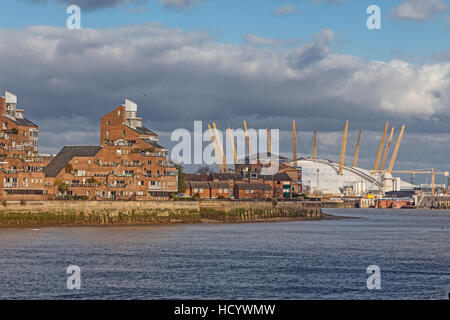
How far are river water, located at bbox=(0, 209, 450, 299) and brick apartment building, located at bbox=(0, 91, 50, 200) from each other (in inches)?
1032

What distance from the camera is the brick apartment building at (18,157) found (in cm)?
12688

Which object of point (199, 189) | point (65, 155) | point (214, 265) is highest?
point (65, 155)

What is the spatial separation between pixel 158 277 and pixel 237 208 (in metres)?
91.0

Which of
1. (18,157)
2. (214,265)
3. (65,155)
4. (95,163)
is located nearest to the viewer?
(214,265)

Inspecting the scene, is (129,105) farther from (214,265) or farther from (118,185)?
(214,265)

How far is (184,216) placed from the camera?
429 feet

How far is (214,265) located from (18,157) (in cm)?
7361

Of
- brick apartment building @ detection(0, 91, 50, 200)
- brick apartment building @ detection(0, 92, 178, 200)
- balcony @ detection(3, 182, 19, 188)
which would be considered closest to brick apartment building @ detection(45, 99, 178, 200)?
brick apartment building @ detection(0, 92, 178, 200)

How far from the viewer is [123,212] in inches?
4712

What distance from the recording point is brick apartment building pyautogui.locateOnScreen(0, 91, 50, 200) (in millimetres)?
126875

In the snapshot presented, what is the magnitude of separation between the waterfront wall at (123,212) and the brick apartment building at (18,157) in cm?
1065

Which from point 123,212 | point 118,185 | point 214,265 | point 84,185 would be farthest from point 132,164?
point 214,265

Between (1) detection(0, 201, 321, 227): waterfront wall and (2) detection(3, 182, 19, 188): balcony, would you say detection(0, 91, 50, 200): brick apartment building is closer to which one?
(2) detection(3, 182, 19, 188): balcony

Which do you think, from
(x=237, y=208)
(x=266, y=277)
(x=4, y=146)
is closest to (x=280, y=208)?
(x=237, y=208)
